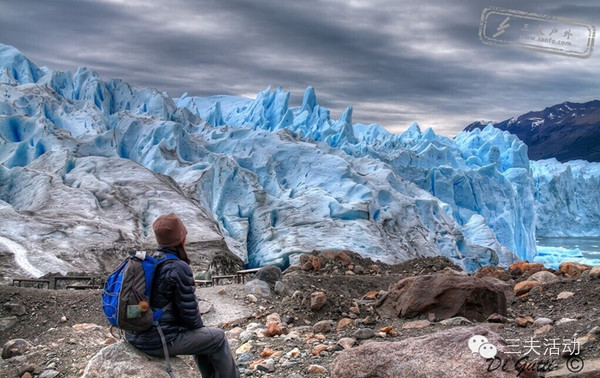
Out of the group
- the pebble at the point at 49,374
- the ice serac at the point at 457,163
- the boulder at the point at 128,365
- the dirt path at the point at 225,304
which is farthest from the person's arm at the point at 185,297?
the ice serac at the point at 457,163

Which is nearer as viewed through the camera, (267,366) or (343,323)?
(267,366)

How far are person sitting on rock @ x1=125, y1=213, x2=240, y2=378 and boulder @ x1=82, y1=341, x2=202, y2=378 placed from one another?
54mm

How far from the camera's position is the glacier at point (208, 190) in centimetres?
1711

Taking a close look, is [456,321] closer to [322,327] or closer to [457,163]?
[322,327]

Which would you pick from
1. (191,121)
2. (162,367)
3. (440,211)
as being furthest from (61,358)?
(191,121)

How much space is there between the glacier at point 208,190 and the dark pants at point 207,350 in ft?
35.2

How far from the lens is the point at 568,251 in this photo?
1426 inches

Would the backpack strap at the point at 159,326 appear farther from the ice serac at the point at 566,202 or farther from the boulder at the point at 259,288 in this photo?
the ice serac at the point at 566,202

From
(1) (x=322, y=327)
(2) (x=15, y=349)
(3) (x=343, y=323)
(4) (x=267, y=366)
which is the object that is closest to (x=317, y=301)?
(3) (x=343, y=323)

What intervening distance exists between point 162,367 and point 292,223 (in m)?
19.4

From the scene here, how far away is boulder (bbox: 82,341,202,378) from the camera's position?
143 inches

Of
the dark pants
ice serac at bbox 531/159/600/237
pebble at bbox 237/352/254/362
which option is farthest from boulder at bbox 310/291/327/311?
ice serac at bbox 531/159/600/237

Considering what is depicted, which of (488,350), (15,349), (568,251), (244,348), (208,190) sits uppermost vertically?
(488,350)

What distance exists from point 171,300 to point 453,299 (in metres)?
3.40
